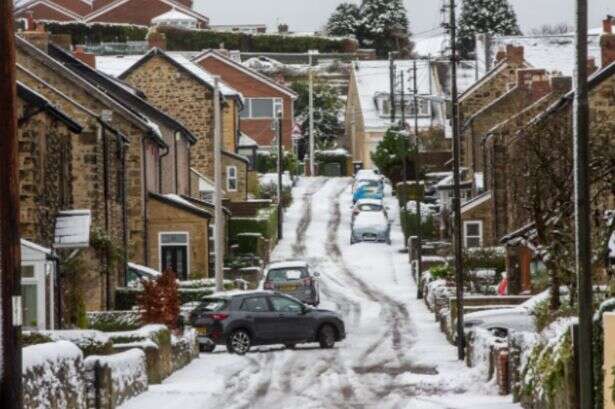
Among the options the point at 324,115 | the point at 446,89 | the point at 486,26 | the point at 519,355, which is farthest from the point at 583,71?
the point at 486,26

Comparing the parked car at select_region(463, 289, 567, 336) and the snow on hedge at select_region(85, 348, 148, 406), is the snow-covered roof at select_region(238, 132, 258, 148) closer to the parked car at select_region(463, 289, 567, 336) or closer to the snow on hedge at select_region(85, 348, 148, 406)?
the parked car at select_region(463, 289, 567, 336)

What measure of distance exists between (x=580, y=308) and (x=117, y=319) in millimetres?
25515

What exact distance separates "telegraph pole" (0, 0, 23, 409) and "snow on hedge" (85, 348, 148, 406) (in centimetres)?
817

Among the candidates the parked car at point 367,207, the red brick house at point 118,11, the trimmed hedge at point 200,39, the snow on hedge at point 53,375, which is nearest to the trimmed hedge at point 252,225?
the parked car at point 367,207

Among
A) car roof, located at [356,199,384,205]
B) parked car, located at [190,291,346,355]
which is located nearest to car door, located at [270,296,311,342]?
parked car, located at [190,291,346,355]

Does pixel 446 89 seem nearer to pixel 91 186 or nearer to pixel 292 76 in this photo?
pixel 292 76

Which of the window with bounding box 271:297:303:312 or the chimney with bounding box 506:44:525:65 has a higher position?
the chimney with bounding box 506:44:525:65

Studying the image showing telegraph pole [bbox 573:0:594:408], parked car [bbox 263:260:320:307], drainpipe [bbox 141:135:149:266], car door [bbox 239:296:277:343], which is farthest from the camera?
drainpipe [bbox 141:135:149:266]

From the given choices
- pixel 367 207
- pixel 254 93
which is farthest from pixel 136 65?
pixel 254 93

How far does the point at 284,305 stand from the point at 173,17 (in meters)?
102

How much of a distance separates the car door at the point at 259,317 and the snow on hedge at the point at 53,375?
628 inches

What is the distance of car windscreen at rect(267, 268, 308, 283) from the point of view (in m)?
57.4

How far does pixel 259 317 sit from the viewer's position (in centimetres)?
4353

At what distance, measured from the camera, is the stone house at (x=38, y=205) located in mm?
39406
